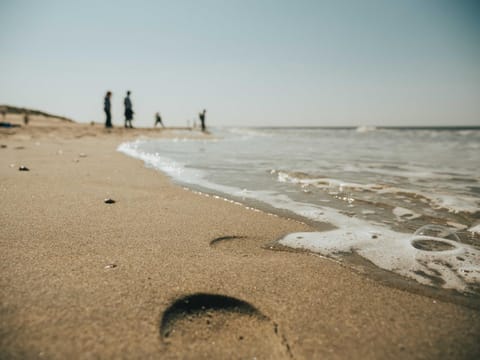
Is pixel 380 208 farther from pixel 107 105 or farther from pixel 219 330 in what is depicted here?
pixel 107 105

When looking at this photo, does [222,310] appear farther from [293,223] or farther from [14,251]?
[293,223]

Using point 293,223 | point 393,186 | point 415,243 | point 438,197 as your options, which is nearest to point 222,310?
point 293,223

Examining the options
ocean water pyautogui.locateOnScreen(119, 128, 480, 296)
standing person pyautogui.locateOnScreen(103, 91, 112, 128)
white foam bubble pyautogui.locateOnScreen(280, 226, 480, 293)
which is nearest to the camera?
white foam bubble pyautogui.locateOnScreen(280, 226, 480, 293)

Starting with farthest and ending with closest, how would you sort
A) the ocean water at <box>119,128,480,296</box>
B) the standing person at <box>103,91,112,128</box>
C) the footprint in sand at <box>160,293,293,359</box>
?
the standing person at <box>103,91,112,128</box>
the ocean water at <box>119,128,480,296</box>
the footprint in sand at <box>160,293,293,359</box>

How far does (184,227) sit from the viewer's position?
2133mm

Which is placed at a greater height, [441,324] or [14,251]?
[14,251]

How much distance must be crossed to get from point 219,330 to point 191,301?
0.19m

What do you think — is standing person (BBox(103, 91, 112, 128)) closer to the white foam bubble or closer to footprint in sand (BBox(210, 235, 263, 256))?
footprint in sand (BBox(210, 235, 263, 256))

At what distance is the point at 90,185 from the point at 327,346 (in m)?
2.95

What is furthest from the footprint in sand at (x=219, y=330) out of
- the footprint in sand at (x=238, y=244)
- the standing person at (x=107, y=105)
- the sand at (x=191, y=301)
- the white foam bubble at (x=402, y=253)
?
the standing person at (x=107, y=105)

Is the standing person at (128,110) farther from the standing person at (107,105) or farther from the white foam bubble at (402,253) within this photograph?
the white foam bubble at (402,253)

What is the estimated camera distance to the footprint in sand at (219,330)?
99cm

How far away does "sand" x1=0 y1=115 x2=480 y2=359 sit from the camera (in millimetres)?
1003

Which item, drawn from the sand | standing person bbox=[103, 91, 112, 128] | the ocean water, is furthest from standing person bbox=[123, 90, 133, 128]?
the sand
